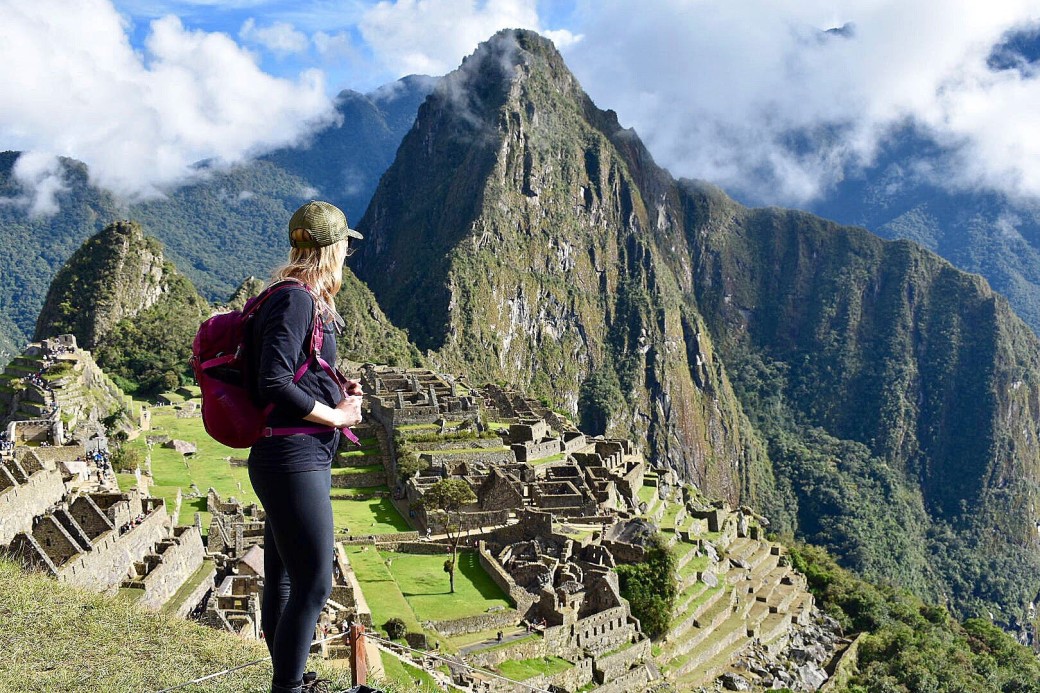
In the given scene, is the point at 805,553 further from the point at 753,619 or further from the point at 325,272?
the point at 325,272

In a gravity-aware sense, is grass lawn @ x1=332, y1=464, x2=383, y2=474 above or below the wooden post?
above

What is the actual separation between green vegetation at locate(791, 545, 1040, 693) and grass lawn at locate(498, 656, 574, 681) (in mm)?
18488

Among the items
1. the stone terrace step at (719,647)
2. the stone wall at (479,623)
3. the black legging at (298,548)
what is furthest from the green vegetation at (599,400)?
the black legging at (298,548)

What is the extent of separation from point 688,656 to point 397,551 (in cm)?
1085

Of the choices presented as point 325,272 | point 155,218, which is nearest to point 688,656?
point 325,272

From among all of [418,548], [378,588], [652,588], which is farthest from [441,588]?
[652,588]

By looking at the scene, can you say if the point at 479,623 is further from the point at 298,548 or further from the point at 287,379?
the point at 287,379

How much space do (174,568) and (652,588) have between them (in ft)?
56.0

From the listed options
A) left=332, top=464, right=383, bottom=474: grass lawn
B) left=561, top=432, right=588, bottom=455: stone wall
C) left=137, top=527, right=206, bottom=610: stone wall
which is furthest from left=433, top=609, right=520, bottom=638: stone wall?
left=561, top=432, right=588, bottom=455: stone wall

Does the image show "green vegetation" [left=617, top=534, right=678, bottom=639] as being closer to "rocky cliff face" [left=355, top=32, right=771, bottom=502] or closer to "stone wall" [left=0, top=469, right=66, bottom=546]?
"stone wall" [left=0, top=469, right=66, bottom=546]

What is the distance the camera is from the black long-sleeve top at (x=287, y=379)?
209 inches

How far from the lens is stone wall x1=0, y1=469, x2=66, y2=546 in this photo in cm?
1741

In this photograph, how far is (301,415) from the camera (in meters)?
5.45

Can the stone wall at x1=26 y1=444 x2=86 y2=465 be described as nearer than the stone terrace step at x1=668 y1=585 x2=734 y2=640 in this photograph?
Yes
